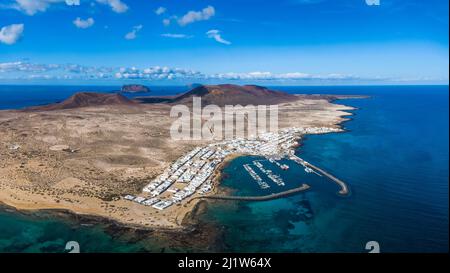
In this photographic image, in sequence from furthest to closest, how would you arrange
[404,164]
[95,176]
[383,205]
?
[404,164], [95,176], [383,205]

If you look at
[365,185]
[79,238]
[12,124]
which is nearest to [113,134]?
[12,124]

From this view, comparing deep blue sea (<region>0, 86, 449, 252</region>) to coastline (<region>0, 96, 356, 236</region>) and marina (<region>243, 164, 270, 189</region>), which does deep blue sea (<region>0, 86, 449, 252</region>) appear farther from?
coastline (<region>0, 96, 356, 236</region>)

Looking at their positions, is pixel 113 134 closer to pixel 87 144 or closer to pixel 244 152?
pixel 87 144

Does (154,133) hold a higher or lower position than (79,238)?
higher

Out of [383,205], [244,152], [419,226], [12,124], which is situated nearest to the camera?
[419,226]

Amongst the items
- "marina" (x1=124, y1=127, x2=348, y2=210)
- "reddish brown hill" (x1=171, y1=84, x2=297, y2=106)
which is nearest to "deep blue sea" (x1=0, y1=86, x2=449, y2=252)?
"marina" (x1=124, y1=127, x2=348, y2=210)

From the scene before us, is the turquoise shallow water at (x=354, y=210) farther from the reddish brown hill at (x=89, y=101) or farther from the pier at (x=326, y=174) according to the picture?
the reddish brown hill at (x=89, y=101)

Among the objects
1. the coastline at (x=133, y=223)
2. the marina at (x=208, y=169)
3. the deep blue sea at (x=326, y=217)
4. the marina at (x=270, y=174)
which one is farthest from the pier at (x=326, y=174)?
the coastline at (x=133, y=223)

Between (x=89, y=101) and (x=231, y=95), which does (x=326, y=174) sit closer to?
(x=89, y=101)
